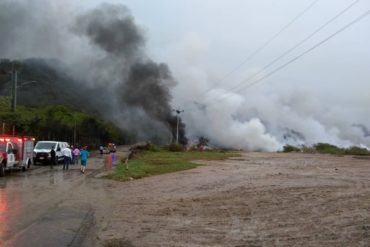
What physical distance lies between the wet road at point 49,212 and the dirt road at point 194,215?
0.07 feet

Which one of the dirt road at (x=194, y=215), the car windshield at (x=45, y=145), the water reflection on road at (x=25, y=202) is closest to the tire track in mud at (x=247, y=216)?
the dirt road at (x=194, y=215)

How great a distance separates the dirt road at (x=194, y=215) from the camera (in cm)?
1071

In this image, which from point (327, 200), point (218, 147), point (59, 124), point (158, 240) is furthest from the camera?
point (218, 147)

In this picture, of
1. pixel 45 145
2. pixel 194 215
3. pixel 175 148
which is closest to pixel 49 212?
pixel 194 215

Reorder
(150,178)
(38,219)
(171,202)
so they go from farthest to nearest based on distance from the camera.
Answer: (150,178)
(171,202)
(38,219)

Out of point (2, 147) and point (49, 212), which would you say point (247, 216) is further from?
point (2, 147)

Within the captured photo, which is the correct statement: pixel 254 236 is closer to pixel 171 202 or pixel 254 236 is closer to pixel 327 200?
pixel 327 200

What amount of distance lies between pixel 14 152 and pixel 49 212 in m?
18.1

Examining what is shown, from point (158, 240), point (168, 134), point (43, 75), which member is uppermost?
point (43, 75)

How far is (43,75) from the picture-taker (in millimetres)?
166000

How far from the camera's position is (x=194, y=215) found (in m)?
14.4

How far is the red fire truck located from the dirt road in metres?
6.95

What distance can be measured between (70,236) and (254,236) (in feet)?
12.1

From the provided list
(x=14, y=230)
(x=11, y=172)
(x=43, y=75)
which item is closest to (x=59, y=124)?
(x=11, y=172)
